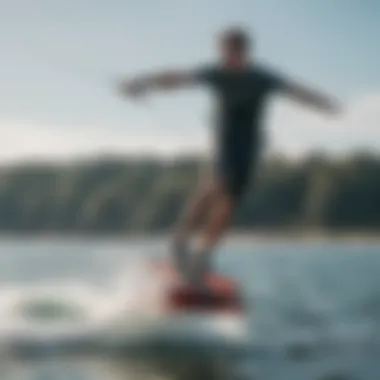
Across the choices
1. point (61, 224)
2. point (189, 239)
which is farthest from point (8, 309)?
point (189, 239)

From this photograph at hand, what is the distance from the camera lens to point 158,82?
170cm

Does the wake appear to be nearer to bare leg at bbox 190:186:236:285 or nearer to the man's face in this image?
bare leg at bbox 190:186:236:285

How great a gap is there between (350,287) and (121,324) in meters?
0.45

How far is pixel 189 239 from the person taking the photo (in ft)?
Answer: 5.65

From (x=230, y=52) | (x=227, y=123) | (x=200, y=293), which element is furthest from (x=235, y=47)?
(x=200, y=293)

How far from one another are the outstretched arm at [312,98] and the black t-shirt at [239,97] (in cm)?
2

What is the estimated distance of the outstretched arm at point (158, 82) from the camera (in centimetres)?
170

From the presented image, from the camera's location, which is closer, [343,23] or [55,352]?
[55,352]

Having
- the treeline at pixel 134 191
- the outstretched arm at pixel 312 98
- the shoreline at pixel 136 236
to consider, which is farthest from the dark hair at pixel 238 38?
the shoreline at pixel 136 236

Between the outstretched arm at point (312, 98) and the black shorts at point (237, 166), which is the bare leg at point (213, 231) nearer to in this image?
the black shorts at point (237, 166)

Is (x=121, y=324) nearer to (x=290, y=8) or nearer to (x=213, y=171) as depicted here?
(x=213, y=171)

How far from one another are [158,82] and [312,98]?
0.98ft

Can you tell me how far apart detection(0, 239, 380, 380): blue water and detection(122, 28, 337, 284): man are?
0.16 ft

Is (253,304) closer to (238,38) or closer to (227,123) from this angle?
(227,123)
